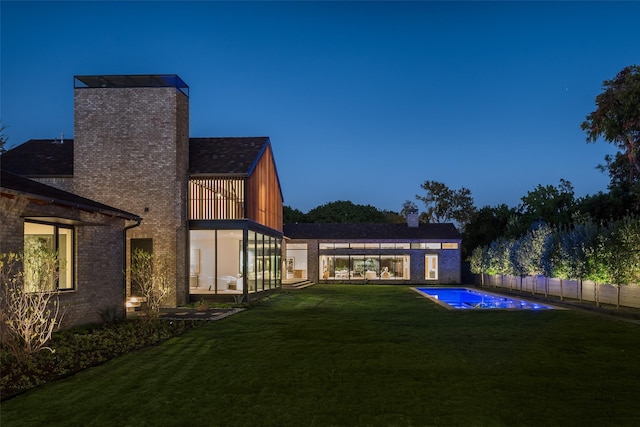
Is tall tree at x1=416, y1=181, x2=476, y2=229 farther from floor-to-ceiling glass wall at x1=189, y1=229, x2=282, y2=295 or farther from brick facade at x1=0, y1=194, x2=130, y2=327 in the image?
brick facade at x1=0, y1=194, x2=130, y2=327

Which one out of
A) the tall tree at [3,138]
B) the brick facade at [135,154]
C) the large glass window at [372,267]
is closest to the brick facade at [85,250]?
the brick facade at [135,154]

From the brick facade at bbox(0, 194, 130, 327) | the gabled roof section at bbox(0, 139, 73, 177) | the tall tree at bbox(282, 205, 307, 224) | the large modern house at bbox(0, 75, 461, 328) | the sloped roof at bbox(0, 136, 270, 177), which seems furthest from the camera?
the tall tree at bbox(282, 205, 307, 224)

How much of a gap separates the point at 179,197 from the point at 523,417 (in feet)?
46.1

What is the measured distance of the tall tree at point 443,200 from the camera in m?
51.6

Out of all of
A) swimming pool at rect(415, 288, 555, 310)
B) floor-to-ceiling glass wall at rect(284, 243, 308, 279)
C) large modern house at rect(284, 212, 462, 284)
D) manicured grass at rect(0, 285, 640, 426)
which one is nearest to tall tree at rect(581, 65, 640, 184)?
swimming pool at rect(415, 288, 555, 310)

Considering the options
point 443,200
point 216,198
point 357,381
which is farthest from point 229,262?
point 443,200

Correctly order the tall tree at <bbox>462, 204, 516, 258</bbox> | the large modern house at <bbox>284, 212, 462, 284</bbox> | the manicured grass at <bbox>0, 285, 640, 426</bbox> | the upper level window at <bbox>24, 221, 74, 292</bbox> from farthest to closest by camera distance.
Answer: the tall tree at <bbox>462, 204, 516, 258</bbox>, the large modern house at <bbox>284, 212, 462, 284</bbox>, the upper level window at <bbox>24, 221, 74, 292</bbox>, the manicured grass at <bbox>0, 285, 640, 426</bbox>

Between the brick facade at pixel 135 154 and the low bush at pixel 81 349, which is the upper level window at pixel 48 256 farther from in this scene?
the brick facade at pixel 135 154

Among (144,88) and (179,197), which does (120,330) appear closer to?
(179,197)

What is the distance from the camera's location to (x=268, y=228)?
21.9 metres

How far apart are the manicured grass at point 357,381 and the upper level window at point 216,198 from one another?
7.28 m

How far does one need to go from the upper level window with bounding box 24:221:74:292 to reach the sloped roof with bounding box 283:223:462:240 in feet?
77.0

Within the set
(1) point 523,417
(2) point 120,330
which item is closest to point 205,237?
(2) point 120,330

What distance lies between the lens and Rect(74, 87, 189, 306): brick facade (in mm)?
16812
